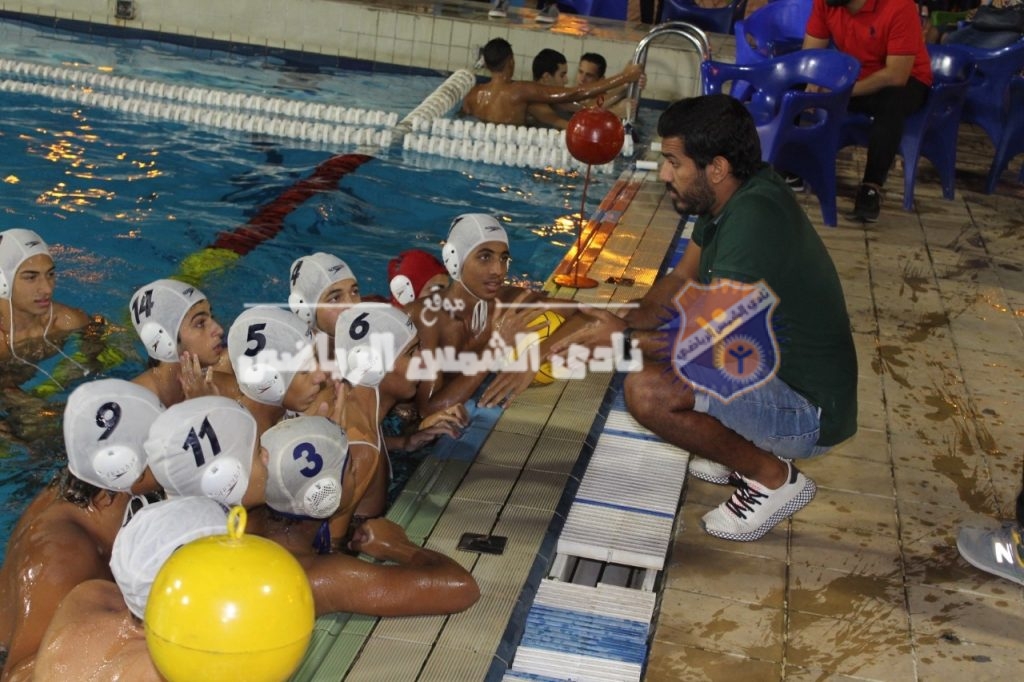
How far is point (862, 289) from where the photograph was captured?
21.2ft

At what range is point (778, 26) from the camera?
935 centimetres

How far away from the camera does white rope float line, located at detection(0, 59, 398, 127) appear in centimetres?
983

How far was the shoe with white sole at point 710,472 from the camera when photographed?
4391 mm

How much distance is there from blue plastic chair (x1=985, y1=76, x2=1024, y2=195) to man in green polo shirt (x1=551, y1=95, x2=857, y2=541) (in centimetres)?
521

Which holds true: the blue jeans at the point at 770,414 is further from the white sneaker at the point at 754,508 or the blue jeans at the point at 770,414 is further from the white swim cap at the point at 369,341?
the white swim cap at the point at 369,341

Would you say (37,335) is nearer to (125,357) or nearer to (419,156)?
(125,357)

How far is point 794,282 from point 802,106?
369 cm

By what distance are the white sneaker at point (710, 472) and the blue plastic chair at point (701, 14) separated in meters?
8.72

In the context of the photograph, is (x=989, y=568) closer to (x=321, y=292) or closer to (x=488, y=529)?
(x=488, y=529)

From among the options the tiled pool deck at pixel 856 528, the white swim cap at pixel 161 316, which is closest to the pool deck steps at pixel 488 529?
the tiled pool deck at pixel 856 528

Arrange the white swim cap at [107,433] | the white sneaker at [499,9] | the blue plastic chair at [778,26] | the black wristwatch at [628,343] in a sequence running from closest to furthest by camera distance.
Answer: the white swim cap at [107,433] < the black wristwatch at [628,343] < the blue plastic chair at [778,26] < the white sneaker at [499,9]

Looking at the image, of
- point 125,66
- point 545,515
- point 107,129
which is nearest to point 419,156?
point 107,129

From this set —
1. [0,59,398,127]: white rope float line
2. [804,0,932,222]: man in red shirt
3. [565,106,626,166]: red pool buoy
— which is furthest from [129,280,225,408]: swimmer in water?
[0,59,398,127]: white rope float line

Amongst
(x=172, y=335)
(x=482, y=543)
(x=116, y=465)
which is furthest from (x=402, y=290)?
(x=116, y=465)
